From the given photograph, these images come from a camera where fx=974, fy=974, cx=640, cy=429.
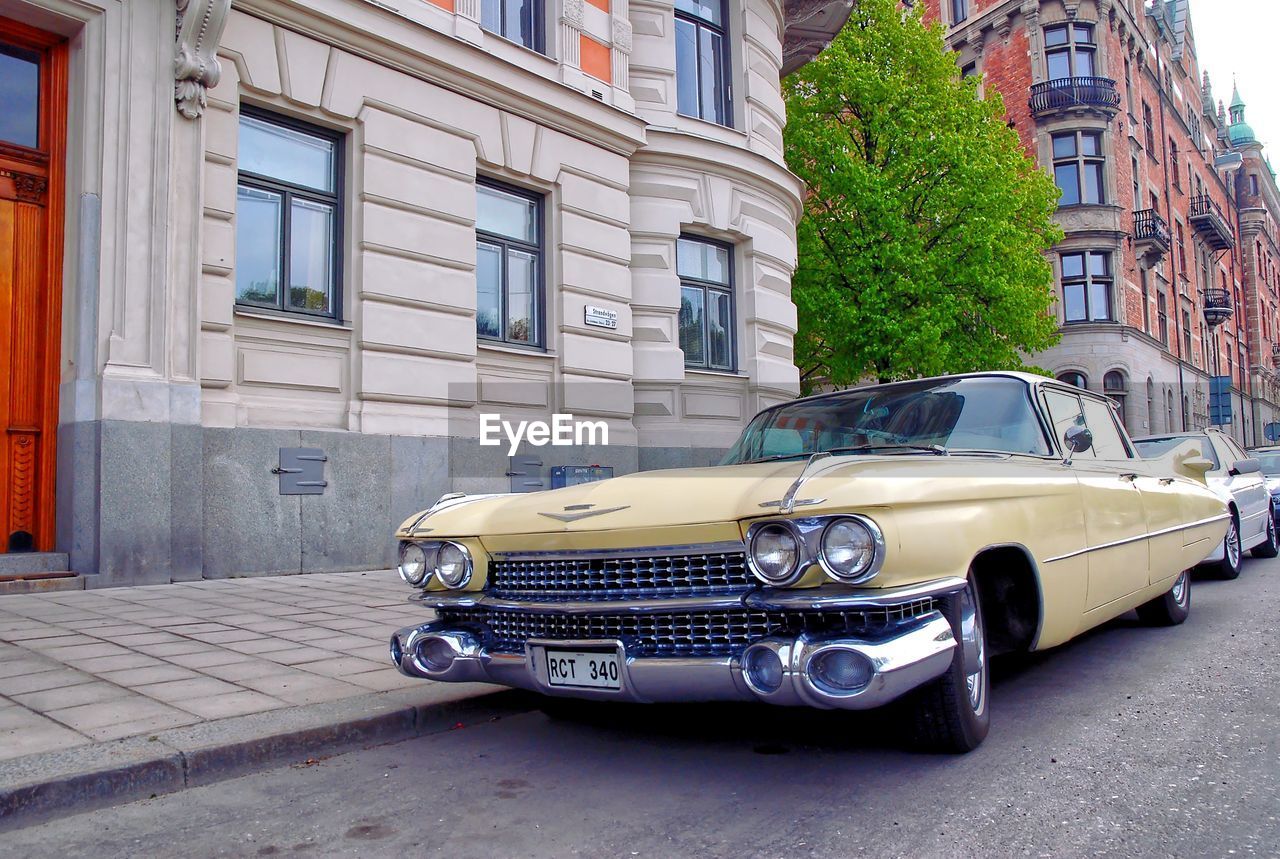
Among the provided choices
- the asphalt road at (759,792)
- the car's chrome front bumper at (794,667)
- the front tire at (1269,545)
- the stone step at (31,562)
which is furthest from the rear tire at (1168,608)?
the stone step at (31,562)

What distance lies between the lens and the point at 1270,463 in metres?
13.0

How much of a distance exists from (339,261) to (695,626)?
779 cm

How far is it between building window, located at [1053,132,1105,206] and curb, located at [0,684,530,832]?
114 feet

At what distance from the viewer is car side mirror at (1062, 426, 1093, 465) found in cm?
464

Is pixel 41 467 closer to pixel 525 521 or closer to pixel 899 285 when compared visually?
pixel 525 521

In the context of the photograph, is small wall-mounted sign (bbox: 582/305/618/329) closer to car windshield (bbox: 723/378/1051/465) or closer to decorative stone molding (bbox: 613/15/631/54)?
decorative stone molding (bbox: 613/15/631/54)

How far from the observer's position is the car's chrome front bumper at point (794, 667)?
9.52 feet

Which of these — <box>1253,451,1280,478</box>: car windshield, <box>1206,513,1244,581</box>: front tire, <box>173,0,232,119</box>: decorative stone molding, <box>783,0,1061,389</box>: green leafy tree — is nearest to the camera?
<box>173,0,232,119</box>: decorative stone molding

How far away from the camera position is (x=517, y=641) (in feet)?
12.0

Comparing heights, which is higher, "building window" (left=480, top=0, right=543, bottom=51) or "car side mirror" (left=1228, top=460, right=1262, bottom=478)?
"building window" (left=480, top=0, right=543, bottom=51)

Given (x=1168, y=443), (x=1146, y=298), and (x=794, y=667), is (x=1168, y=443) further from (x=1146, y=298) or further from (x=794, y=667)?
(x=1146, y=298)

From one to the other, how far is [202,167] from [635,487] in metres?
6.59

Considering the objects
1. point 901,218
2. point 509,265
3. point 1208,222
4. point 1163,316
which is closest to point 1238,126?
point 1208,222

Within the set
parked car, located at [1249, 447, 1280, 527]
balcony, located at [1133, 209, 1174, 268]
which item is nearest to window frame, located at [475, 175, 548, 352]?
parked car, located at [1249, 447, 1280, 527]
